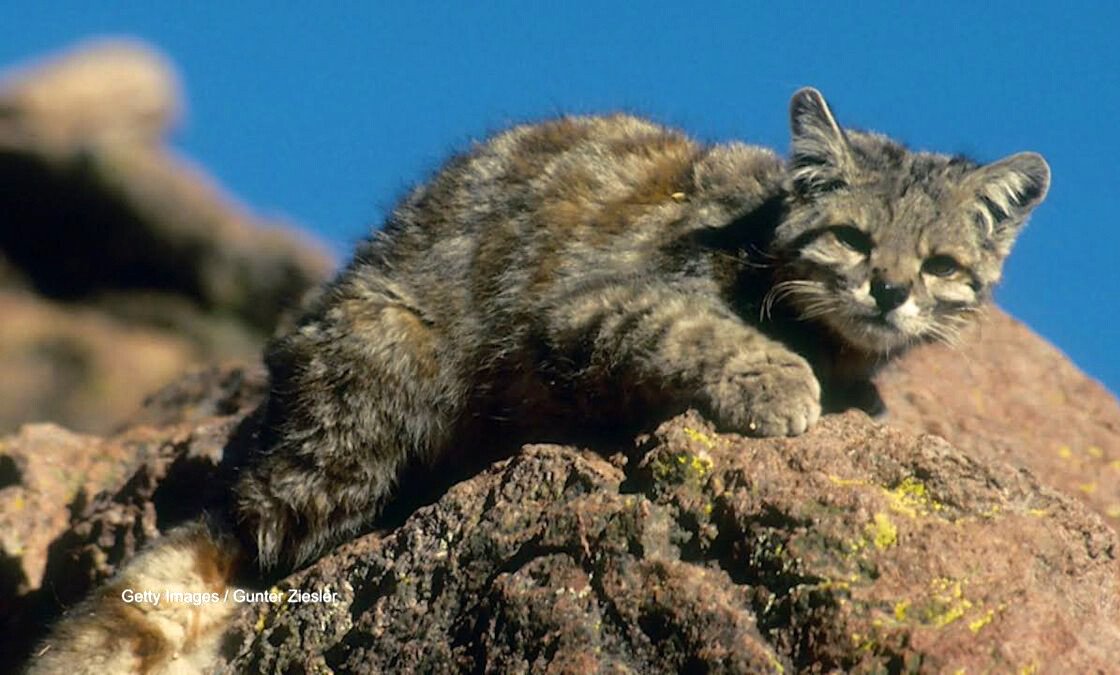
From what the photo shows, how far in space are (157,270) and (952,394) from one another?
13741 millimetres

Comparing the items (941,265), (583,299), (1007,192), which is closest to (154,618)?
(583,299)

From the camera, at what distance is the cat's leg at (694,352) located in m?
5.72

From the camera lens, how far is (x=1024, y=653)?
4699 mm

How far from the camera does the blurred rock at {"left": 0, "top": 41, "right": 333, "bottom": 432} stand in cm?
1955

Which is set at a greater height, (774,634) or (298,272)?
(298,272)

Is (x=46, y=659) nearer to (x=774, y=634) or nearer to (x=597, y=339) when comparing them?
(x=597, y=339)

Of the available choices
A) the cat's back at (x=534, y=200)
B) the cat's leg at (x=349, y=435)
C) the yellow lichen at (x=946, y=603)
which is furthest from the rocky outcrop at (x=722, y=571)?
the cat's back at (x=534, y=200)

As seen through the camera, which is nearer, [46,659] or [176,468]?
[46,659]

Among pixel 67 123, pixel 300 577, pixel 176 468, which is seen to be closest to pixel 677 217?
pixel 300 577

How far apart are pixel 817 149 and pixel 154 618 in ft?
10.8

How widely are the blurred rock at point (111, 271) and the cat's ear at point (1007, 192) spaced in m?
13.3

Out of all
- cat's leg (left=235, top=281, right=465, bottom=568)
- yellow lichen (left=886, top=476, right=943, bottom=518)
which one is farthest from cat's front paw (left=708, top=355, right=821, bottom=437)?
cat's leg (left=235, top=281, right=465, bottom=568)

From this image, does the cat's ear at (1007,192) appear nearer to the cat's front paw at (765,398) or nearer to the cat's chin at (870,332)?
the cat's chin at (870,332)

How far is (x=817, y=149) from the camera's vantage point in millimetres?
6723
